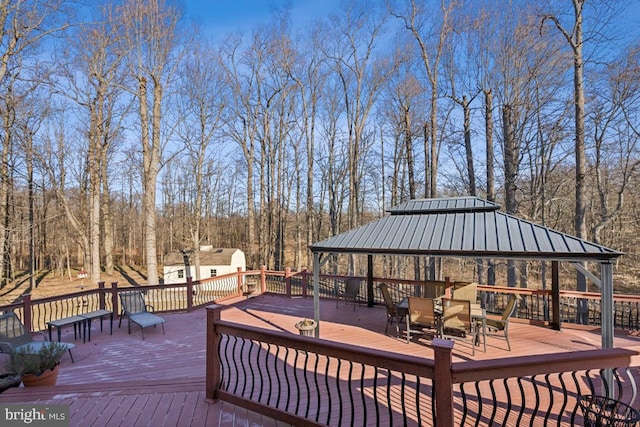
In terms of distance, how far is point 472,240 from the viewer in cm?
503

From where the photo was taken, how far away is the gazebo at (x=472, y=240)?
13.5 ft

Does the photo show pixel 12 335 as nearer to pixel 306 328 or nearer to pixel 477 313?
pixel 306 328

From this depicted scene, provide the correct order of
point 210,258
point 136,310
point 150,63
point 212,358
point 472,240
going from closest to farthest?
1. point 212,358
2. point 472,240
3. point 136,310
4. point 150,63
5. point 210,258

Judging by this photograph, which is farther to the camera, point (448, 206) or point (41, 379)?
point (448, 206)

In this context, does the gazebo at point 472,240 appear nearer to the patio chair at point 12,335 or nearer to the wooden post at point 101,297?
the patio chair at point 12,335

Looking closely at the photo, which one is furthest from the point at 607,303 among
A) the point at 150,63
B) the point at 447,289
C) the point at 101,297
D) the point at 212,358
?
the point at 150,63

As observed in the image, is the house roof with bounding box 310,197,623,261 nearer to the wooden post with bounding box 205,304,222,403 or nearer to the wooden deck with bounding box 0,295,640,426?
the wooden deck with bounding box 0,295,640,426

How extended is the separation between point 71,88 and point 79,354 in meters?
13.9

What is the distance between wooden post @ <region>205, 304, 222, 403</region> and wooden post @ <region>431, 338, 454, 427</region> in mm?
2199

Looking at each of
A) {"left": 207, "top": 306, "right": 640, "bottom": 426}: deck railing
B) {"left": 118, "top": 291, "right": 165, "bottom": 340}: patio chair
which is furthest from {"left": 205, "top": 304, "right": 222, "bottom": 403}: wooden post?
{"left": 118, "top": 291, "right": 165, "bottom": 340}: patio chair

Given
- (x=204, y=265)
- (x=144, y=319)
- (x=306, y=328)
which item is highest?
(x=306, y=328)

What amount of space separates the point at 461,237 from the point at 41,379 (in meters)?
6.09

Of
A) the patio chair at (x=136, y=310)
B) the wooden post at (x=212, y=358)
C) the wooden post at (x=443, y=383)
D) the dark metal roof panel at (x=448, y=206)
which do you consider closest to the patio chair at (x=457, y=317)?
the dark metal roof panel at (x=448, y=206)

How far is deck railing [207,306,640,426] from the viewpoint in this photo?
2.12 metres
